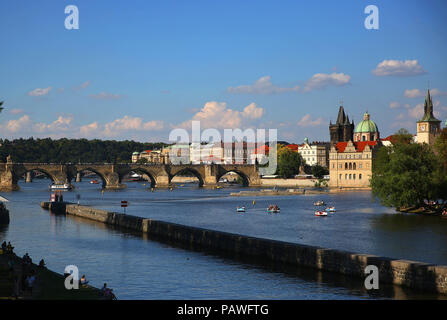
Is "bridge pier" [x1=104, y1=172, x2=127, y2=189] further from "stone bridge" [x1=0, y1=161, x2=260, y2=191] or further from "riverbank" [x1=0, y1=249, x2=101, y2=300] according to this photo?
"riverbank" [x1=0, y1=249, x2=101, y2=300]

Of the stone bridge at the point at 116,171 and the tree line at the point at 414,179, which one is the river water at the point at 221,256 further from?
the stone bridge at the point at 116,171

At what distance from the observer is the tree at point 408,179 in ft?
240

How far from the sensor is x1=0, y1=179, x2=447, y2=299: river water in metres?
33.3

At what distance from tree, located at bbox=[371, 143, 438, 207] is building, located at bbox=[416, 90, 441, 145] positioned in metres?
90.5

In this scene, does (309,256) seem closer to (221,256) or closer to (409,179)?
(221,256)

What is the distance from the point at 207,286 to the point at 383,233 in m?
29.2

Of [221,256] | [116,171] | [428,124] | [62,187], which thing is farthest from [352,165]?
[221,256]

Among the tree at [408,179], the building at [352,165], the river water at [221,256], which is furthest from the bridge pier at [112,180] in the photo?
the tree at [408,179]

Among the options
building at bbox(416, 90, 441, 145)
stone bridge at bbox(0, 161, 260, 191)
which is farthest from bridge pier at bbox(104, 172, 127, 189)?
building at bbox(416, 90, 441, 145)

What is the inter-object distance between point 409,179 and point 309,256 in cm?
3918

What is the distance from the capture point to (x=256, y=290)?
3353cm

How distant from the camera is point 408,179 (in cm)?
7300
